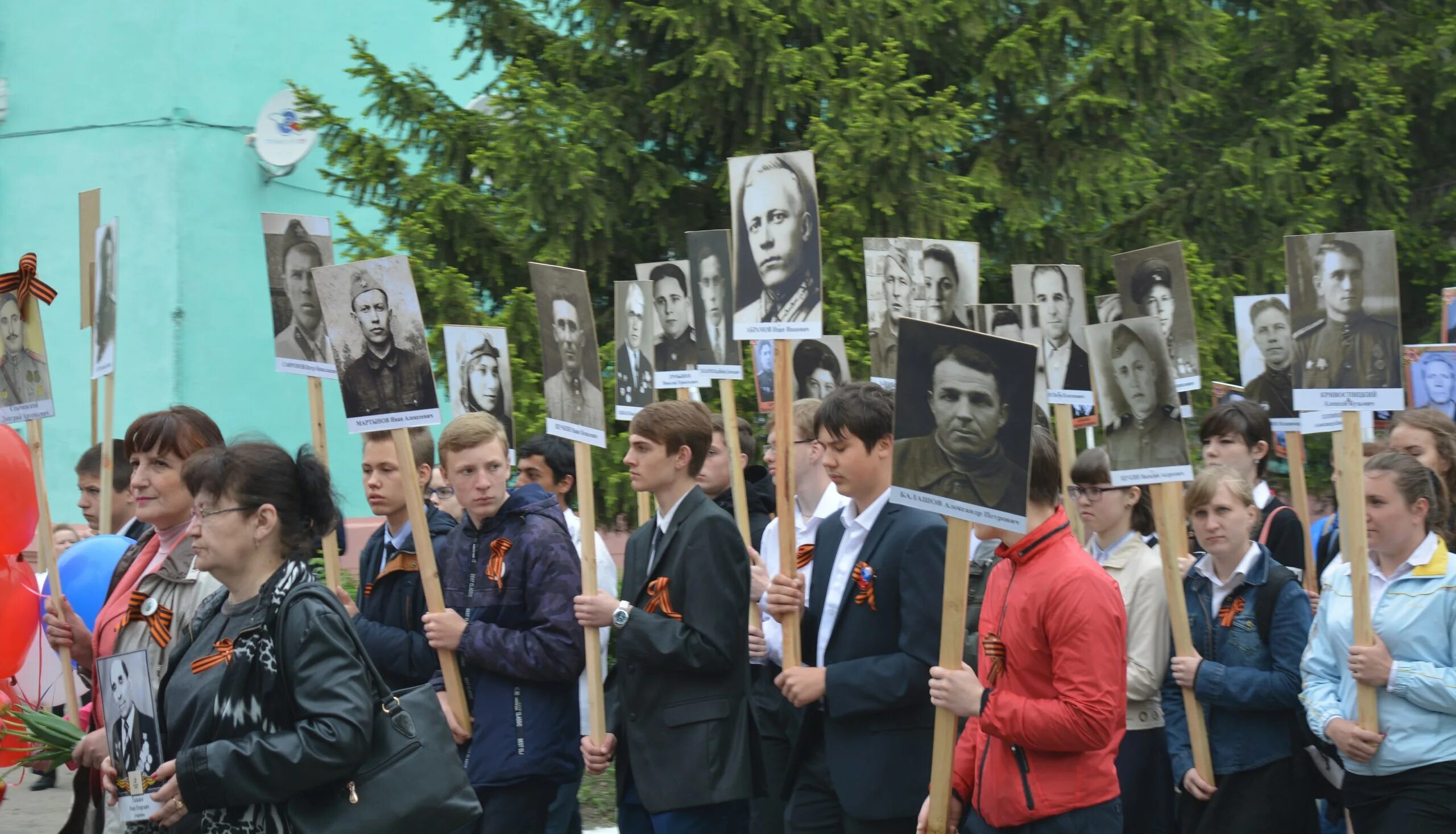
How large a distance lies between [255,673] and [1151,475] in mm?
3378

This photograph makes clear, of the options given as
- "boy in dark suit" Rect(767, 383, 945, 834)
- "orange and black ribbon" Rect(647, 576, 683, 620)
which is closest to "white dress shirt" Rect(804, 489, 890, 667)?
"boy in dark suit" Rect(767, 383, 945, 834)

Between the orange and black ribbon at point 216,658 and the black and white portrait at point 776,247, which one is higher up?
the black and white portrait at point 776,247

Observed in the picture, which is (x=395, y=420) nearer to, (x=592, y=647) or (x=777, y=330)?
(x=592, y=647)

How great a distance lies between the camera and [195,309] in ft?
55.1

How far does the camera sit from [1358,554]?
4.68m

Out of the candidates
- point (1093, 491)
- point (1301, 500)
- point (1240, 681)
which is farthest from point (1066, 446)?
point (1240, 681)

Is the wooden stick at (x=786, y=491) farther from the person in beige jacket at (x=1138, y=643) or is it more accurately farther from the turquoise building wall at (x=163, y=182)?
the turquoise building wall at (x=163, y=182)

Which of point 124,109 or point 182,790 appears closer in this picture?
point 182,790

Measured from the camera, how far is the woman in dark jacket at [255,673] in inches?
137

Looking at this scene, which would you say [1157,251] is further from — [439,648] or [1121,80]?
[1121,80]

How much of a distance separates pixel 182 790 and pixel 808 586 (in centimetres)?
250

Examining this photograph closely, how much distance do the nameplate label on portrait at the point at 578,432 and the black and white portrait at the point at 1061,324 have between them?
7.22 ft

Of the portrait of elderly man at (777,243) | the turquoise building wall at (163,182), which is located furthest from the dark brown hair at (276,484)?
the turquoise building wall at (163,182)

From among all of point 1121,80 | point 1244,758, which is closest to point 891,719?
point 1244,758
